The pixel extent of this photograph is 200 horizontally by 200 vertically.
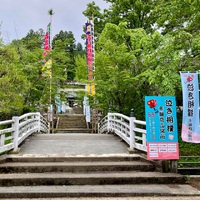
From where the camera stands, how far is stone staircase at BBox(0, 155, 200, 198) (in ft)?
13.6

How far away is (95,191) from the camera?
4.17 metres

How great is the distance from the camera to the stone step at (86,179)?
4.52 m

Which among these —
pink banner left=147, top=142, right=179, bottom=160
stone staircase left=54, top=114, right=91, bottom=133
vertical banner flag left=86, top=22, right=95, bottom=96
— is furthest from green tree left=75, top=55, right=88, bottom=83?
pink banner left=147, top=142, right=179, bottom=160

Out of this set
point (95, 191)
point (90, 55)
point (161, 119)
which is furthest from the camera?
point (90, 55)

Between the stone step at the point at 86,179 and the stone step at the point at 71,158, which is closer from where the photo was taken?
the stone step at the point at 86,179

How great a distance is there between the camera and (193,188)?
4.45 m

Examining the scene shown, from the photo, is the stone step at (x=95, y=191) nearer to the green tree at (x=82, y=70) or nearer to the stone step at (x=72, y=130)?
the green tree at (x=82, y=70)

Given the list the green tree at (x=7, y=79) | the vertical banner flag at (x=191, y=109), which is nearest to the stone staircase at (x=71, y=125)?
the green tree at (x=7, y=79)

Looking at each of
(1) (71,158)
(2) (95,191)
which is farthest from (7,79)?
(2) (95,191)

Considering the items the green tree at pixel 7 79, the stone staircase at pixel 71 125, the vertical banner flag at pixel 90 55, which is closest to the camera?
the green tree at pixel 7 79

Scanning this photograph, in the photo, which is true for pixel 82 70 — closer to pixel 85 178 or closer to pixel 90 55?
pixel 90 55

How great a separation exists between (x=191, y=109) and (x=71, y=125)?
15056 mm

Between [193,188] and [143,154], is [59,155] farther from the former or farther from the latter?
[193,188]

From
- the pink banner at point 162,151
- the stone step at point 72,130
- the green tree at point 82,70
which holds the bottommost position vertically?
the stone step at point 72,130
